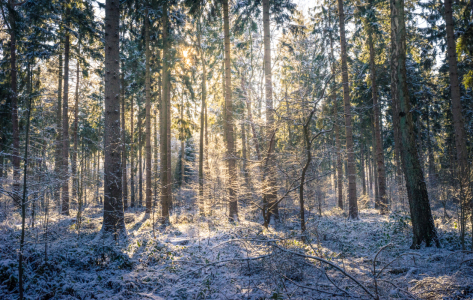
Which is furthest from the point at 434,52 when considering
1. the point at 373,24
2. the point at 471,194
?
the point at 471,194

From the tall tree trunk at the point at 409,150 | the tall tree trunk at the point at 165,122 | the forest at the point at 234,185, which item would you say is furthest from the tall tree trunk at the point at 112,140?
the tall tree trunk at the point at 409,150

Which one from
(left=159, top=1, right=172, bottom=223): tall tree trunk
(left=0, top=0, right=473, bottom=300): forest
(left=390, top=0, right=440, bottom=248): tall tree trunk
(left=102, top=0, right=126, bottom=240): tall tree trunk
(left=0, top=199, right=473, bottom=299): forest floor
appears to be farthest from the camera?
(left=159, top=1, right=172, bottom=223): tall tree trunk

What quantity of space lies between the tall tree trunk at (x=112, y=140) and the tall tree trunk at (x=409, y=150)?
7.67 metres

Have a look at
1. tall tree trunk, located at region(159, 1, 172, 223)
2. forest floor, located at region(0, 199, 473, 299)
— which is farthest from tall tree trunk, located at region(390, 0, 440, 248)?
tall tree trunk, located at region(159, 1, 172, 223)

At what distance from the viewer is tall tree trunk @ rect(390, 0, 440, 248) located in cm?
546

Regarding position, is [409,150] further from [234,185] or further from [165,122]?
[165,122]

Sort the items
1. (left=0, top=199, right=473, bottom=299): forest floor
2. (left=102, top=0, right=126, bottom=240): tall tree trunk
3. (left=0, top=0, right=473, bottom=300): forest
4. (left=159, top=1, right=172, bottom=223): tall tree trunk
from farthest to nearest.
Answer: (left=159, top=1, right=172, bottom=223): tall tree trunk → (left=102, top=0, right=126, bottom=240): tall tree trunk → (left=0, top=0, right=473, bottom=300): forest → (left=0, top=199, right=473, bottom=299): forest floor

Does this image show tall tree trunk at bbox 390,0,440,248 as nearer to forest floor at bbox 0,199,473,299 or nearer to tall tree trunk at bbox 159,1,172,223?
forest floor at bbox 0,199,473,299

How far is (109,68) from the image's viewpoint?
7008mm

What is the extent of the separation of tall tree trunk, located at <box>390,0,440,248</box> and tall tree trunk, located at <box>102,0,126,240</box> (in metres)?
7.67

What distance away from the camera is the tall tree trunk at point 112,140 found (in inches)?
263

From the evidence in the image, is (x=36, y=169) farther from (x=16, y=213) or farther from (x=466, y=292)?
(x=466, y=292)

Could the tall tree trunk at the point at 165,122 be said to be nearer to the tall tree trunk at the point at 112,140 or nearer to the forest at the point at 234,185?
the forest at the point at 234,185

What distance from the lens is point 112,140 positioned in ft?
22.1
